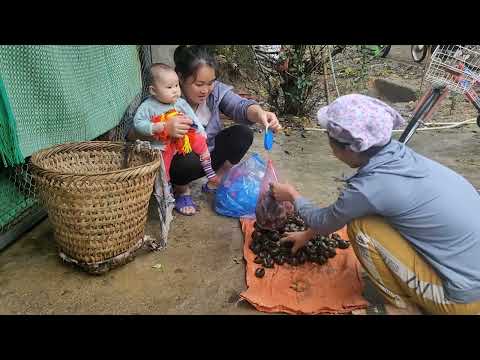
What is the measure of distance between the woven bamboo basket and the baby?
0.20 metres

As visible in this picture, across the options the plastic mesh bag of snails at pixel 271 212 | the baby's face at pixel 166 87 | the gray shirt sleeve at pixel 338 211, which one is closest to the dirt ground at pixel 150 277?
the plastic mesh bag of snails at pixel 271 212

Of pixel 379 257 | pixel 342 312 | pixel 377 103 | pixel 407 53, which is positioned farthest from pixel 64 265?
pixel 407 53

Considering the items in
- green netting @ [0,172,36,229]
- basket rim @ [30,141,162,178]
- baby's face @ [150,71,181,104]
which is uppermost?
baby's face @ [150,71,181,104]

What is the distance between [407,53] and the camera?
8766 millimetres

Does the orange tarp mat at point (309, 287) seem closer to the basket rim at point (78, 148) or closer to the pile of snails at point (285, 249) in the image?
the pile of snails at point (285, 249)

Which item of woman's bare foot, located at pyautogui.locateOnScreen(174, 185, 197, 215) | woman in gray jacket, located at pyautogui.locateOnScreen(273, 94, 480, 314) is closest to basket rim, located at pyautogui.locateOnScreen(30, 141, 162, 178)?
woman's bare foot, located at pyautogui.locateOnScreen(174, 185, 197, 215)

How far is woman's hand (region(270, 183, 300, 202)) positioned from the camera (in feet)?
8.04

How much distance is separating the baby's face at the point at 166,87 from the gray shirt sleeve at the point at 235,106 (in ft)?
1.57

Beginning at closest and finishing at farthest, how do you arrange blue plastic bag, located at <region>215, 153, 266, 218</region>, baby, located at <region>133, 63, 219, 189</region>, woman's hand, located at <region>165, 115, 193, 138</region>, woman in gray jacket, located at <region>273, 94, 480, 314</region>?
woman in gray jacket, located at <region>273, 94, 480, 314</region>, woman's hand, located at <region>165, 115, 193, 138</region>, baby, located at <region>133, 63, 219, 189</region>, blue plastic bag, located at <region>215, 153, 266, 218</region>

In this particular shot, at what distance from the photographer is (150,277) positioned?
2.59 meters

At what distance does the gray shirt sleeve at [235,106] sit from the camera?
3273mm

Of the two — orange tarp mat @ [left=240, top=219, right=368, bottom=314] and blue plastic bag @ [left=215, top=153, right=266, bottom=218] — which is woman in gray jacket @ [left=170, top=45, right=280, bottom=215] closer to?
A: blue plastic bag @ [left=215, top=153, right=266, bottom=218]

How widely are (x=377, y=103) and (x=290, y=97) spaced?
12.0ft

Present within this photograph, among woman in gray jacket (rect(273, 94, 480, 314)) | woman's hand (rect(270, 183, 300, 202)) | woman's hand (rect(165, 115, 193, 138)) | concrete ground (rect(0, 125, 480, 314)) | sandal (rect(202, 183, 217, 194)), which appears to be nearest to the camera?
woman in gray jacket (rect(273, 94, 480, 314))
